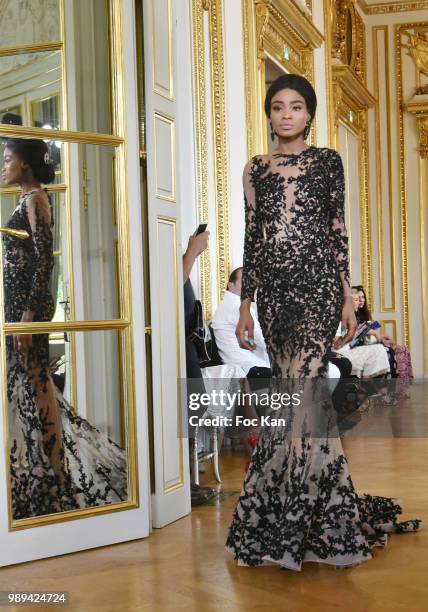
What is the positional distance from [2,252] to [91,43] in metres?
0.98

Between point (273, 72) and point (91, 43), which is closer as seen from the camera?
point (91, 43)

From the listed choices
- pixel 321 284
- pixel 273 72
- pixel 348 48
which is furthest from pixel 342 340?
pixel 348 48

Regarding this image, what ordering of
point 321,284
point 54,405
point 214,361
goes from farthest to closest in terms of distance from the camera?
point 214,361, point 54,405, point 321,284

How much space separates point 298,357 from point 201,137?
126 inches

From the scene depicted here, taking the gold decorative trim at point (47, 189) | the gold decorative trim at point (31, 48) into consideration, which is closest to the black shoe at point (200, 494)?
the gold decorative trim at point (47, 189)

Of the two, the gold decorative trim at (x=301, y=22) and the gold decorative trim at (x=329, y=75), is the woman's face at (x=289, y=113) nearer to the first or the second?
the gold decorative trim at (x=301, y=22)

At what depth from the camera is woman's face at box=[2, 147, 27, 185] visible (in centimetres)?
365

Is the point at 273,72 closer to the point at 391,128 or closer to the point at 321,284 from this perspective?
the point at 391,128

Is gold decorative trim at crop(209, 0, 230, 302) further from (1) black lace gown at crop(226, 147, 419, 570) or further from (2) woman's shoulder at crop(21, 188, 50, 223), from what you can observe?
(1) black lace gown at crop(226, 147, 419, 570)

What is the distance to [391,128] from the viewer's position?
13.0m

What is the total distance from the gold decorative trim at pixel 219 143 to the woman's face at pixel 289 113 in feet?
10.2

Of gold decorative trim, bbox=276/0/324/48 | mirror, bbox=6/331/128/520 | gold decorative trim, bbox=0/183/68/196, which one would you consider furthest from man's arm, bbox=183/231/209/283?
gold decorative trim, bbox=276/0/324/48

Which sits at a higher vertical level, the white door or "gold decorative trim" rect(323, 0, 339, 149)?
"gold decorative trim" rect(323, 0, 339, 149)

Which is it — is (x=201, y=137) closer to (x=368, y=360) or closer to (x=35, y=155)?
(x=35, y=155)
